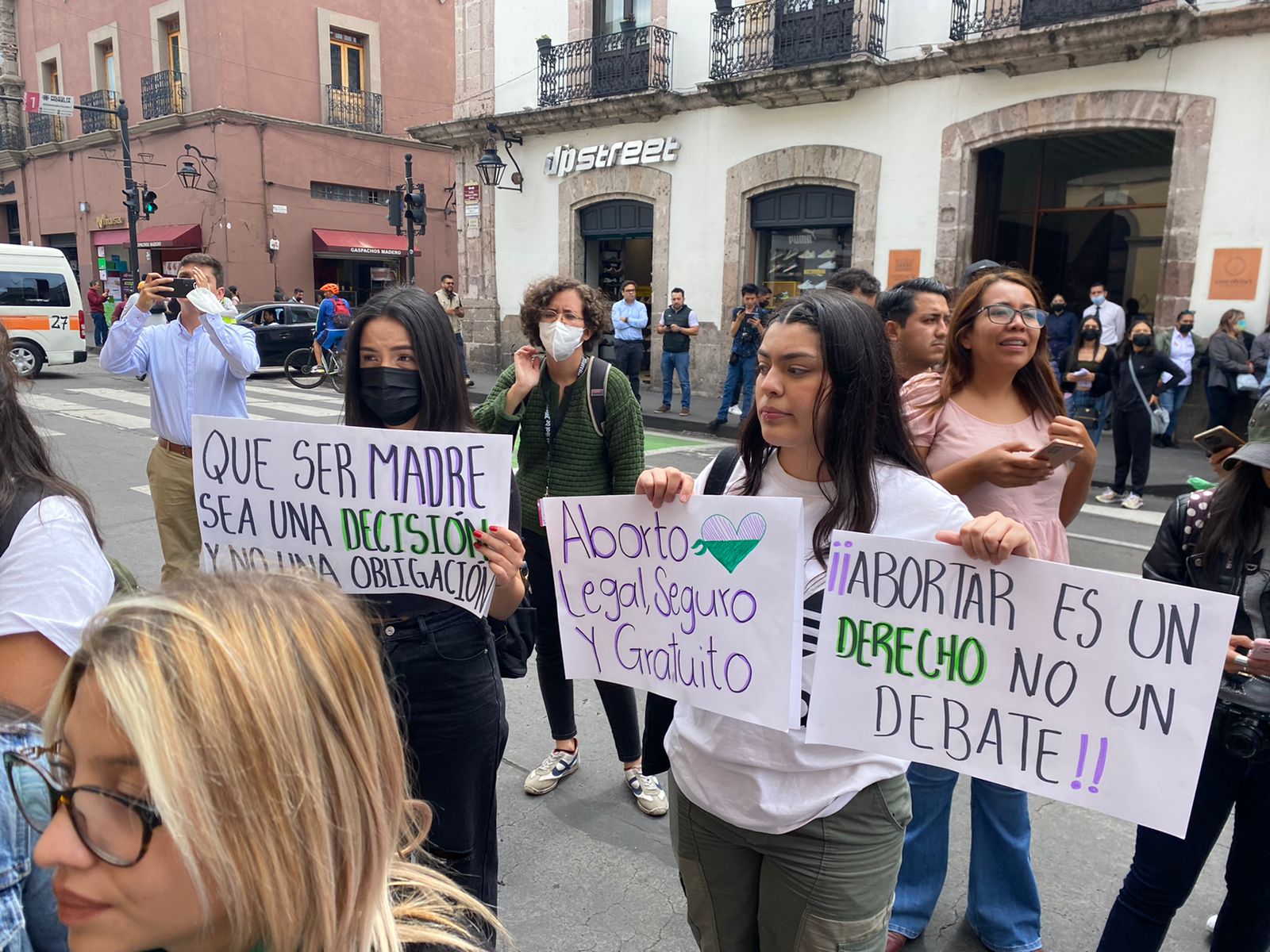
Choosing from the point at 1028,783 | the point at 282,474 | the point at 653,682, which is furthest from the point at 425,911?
the point at 282,474

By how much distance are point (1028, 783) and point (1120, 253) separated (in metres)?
13.6

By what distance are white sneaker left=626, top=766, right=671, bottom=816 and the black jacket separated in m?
1.88

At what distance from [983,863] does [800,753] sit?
4.00ft

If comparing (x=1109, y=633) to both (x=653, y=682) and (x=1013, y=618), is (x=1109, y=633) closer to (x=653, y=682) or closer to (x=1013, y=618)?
(x=1013, y=618)

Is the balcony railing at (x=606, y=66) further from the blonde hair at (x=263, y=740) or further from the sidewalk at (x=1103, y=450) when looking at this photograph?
the blonde hair at (x=263, y=740)

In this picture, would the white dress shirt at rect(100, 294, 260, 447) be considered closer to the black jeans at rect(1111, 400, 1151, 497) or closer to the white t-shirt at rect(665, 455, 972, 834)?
the white t-shirt at rect(665, 455, 972, 834)

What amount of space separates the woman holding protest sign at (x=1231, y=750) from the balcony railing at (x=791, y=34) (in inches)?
488

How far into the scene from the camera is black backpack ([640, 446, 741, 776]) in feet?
6.78

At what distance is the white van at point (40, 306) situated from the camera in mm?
15766

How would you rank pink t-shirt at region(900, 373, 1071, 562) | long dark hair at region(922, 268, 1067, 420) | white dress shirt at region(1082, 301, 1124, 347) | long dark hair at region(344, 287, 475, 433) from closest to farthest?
long dark hair at region(344, 287, 475, 433)
pink t-shirt at region(900, 373, 1071, 562)
long dark hair at region(922, 268, 1067, 420)
white dress shirt at region(1082, 301, 1124, 347)

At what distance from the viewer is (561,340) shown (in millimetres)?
3357

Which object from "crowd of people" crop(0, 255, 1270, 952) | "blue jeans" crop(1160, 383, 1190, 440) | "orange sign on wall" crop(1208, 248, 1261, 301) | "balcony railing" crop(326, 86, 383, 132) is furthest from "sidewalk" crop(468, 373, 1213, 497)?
"balcony railing" crop(326, 86, 383, 132)

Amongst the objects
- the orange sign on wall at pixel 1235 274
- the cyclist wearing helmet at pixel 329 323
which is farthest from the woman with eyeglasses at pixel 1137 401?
the cyclist wearing helmet at pixel 329 323

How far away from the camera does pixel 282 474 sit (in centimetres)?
230
